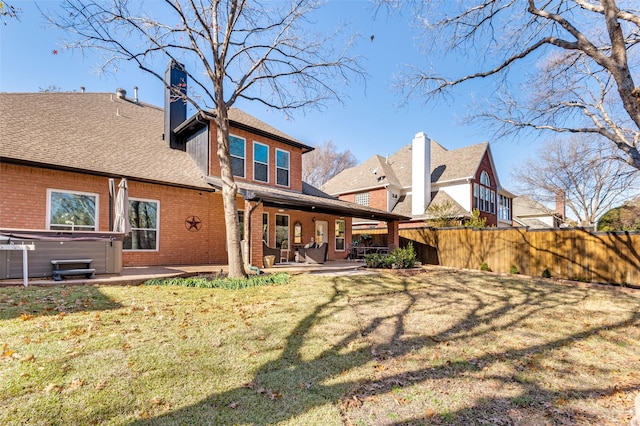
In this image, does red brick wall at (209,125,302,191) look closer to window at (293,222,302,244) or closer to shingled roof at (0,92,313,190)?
shingled roof at (0,92,313,190)

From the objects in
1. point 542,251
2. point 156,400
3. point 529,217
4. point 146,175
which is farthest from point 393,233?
point 529,217

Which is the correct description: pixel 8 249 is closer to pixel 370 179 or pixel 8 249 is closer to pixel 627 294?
pixel 627 294

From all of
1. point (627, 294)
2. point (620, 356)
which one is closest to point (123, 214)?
point (620, 356)

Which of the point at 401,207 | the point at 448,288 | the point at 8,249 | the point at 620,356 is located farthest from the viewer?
the point at 401,207

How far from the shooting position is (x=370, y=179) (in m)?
24.6

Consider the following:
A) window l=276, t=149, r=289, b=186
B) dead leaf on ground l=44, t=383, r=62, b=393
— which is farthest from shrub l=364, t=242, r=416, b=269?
dead leaf on ground l=44, t=383, r=62, b=393

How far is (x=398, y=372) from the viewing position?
356 cm

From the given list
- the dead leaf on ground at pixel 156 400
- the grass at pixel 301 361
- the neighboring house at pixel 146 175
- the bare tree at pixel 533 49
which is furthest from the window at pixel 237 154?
the dead leaf on ground at pixel 156 400

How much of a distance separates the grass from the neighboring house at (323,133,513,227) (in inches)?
638

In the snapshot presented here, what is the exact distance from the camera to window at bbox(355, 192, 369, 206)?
24500 mm

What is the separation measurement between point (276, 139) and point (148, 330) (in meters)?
11.7

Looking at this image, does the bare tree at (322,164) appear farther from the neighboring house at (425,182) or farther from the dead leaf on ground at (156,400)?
the dead leaf on ground at (156,400)

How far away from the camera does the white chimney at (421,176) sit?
22.7 metres

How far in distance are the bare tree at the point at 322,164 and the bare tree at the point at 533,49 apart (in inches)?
1032
